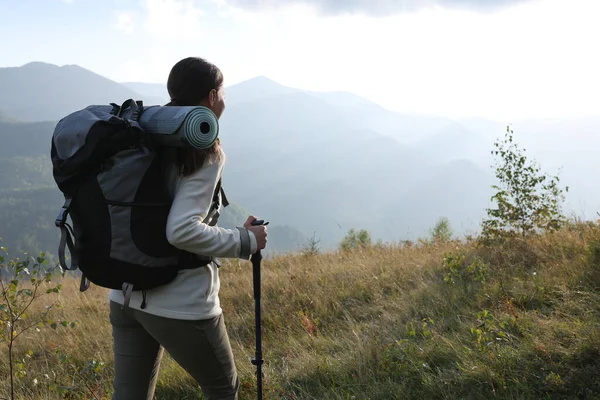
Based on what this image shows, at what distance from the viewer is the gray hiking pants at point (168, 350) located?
86.4 inches

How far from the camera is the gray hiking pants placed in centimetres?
220

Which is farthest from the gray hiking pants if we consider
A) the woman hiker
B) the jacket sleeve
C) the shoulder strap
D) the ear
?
the ear

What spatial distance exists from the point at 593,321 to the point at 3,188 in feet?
728

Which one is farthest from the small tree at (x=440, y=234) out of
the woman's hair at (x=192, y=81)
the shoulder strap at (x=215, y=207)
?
the woman's hair at (x=192, y=81)

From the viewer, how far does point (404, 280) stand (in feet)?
18.0

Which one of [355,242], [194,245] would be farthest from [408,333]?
[355,242]

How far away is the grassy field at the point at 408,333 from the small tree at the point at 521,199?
29 cm

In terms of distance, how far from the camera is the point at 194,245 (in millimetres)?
2102

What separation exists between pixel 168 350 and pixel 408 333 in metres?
2.36

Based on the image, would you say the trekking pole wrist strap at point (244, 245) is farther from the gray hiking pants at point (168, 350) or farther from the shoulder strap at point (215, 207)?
the gray hiking pants at point (168, 350)

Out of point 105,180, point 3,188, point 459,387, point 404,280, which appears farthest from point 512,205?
point 3,188

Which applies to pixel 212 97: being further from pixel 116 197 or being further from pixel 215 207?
pixel 116 197

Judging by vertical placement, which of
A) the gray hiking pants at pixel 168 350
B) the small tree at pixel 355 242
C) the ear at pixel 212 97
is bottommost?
the small tree at pixel 355 242

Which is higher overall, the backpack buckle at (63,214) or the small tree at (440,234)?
the backpack buckle at (63,214)
